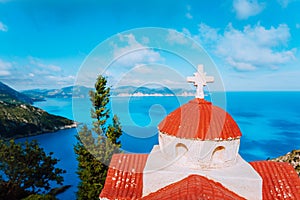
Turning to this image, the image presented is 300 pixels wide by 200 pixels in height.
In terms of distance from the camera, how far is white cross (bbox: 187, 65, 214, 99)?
28.7ft

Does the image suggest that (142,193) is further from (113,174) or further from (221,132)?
(221,132)

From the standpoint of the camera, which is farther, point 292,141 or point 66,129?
point 66,129

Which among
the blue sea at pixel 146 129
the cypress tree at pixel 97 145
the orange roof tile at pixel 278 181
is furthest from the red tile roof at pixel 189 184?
the cypress tree at pixel 97 145

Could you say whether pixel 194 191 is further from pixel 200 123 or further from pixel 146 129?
pixel 146 129

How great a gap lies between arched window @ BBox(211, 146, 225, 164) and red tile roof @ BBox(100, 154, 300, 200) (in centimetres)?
97

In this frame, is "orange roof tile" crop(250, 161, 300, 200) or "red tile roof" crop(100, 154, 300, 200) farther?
"orange roof tile" crop(250, 161, 300, 200)

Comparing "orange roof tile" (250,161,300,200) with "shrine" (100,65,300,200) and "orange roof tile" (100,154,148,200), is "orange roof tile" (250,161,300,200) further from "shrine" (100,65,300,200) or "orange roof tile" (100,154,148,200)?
"orange roof tile" (100,154,148,200)

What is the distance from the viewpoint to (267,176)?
8781 millimetres

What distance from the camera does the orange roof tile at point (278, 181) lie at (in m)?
7.93

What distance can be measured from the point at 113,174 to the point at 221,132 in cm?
421

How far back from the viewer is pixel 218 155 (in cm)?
829

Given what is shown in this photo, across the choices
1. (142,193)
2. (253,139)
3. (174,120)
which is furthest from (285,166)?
(253,139)

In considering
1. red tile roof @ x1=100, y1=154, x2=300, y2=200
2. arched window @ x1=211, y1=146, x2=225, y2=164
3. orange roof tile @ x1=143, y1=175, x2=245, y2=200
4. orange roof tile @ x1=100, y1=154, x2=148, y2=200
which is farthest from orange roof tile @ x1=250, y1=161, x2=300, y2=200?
orange roof tile @ x1=100, y1=154, x2=148, y2=200

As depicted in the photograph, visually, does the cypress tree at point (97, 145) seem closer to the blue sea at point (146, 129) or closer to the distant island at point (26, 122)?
the blue sea at point (146, 129)
